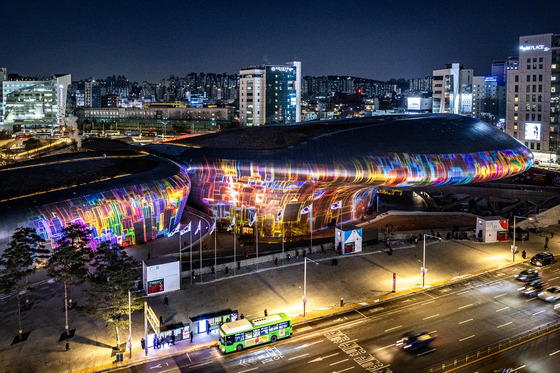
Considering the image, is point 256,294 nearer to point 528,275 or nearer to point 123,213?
point 123,213

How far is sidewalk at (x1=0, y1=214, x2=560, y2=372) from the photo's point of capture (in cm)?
3153

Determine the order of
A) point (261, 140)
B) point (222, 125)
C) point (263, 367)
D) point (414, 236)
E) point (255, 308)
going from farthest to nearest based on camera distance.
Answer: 1. point (222, 125)
2. point (261, 140)
3. point (414, 236)
4. point (255, 308)
5. point (263, 367)

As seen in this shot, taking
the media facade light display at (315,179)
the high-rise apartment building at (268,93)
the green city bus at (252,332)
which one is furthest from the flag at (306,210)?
the high-rise apartment building at (268,93)

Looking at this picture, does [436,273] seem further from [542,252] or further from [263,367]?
[263,367]

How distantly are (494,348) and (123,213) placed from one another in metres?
37.5

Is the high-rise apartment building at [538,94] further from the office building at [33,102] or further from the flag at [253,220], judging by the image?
the office building at [33,102]

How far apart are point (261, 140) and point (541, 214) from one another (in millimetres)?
43214

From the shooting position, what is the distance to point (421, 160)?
55.9m

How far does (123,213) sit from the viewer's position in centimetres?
4969

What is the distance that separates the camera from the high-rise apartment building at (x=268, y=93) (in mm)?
163375

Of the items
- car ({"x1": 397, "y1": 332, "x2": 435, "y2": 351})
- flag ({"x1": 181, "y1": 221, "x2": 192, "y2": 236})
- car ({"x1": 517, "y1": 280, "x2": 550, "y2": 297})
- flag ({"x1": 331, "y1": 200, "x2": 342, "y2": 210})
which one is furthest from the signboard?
car ({"x1": 517, "y1": 280, "x2": 550, "y2": 297})

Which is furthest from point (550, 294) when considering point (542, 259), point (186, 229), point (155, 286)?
point (186, 229)

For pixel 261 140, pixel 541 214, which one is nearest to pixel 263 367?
pixel 261 140

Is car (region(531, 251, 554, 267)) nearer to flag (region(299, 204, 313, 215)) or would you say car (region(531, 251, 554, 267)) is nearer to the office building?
flag (region(299, 204, 313, 215))
